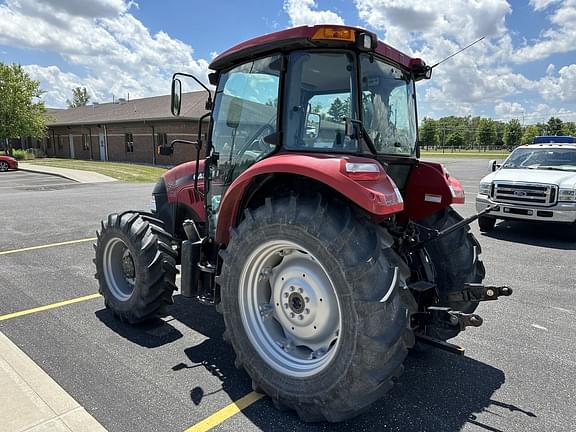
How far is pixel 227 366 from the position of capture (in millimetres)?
3238

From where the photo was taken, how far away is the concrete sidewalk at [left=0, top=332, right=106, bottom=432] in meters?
2.47

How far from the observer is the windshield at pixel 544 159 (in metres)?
8.96

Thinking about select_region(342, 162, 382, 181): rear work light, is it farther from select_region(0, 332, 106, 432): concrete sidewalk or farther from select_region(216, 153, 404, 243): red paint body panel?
select_region(0, 332, 106, 432): concrete sidewalk

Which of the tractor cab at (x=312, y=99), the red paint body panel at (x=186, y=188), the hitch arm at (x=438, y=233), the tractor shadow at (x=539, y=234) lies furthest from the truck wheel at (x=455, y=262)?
the tractor shadow at (x=539, y=234)

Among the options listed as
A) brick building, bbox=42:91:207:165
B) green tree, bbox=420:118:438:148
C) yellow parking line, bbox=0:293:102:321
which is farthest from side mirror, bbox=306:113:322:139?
green tree, bbox=420:118:438:148

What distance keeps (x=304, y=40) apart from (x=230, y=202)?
124 centimetres

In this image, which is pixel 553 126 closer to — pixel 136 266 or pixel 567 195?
pixel 567 195

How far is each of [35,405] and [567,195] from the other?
890 cm

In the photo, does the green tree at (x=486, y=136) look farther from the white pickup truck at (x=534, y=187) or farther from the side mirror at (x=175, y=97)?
the side mirror at (x=175, y=97)

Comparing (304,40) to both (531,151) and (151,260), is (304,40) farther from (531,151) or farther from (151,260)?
(531,151)

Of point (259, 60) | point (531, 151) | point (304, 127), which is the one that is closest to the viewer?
point (304, 127)

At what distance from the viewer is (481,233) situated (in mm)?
8664

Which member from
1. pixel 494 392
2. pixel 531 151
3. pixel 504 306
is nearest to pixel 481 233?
pixel 531 151

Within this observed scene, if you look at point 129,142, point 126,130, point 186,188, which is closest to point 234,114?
point 186,188
